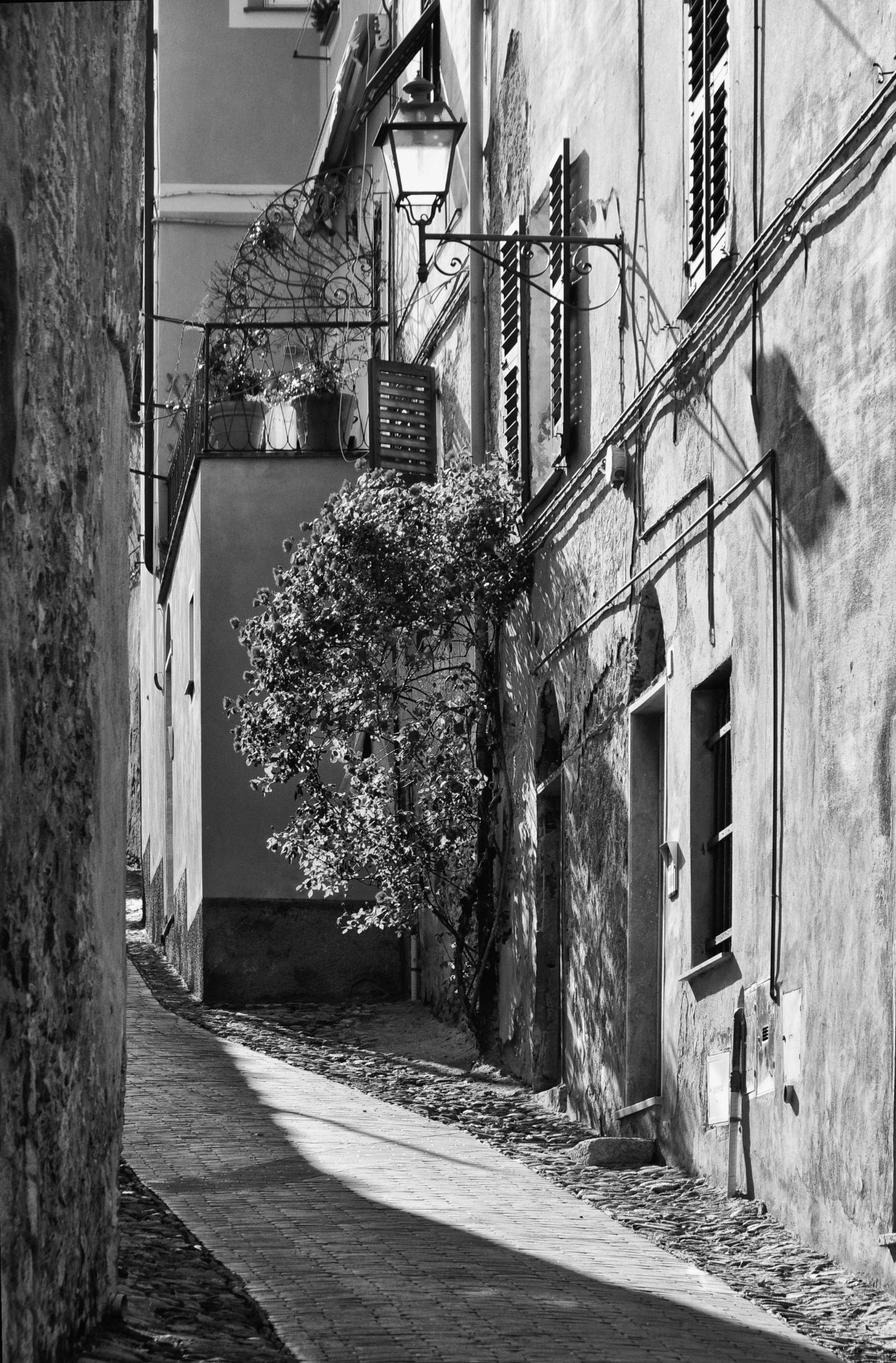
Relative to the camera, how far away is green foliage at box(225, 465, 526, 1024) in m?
14.2

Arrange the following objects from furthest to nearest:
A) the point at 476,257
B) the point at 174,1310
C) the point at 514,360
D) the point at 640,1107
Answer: the point at 476,257
the point at 514,360
the point at 640,1107
the point at 174,1310

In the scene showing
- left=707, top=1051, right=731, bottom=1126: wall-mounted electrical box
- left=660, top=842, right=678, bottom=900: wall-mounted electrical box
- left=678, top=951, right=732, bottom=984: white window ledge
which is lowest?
left=707, top=1051, right=731, bottom=1126: wall-mounted electrical box

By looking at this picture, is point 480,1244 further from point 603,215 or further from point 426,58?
point 426,58

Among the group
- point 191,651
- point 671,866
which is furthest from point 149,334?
point 671,866

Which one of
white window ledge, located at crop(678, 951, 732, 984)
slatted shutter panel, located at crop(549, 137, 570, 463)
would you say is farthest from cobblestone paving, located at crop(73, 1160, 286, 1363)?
slatted shutter panel, located at crop(549, 137, 570, 463)

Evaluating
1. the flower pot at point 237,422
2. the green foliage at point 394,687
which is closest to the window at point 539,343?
the green foliage at point 394,687

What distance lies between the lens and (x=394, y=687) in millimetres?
14719

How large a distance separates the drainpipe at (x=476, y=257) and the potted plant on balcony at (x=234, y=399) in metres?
3.05

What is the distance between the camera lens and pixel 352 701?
48.6 ft

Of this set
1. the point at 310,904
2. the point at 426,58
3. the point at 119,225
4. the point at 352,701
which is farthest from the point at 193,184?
the point at 119,225

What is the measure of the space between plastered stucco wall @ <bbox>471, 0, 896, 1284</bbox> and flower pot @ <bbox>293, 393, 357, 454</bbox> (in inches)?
188

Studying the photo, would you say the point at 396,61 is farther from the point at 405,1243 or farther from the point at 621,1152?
the point at 405,1243

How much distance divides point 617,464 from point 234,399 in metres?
7.82

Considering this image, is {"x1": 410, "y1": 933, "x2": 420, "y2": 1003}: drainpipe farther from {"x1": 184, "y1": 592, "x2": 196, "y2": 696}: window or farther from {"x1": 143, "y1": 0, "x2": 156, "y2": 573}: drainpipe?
{"x1": 143, "y1": 0, "x2": 156, "y2": 573}: drainpipe
